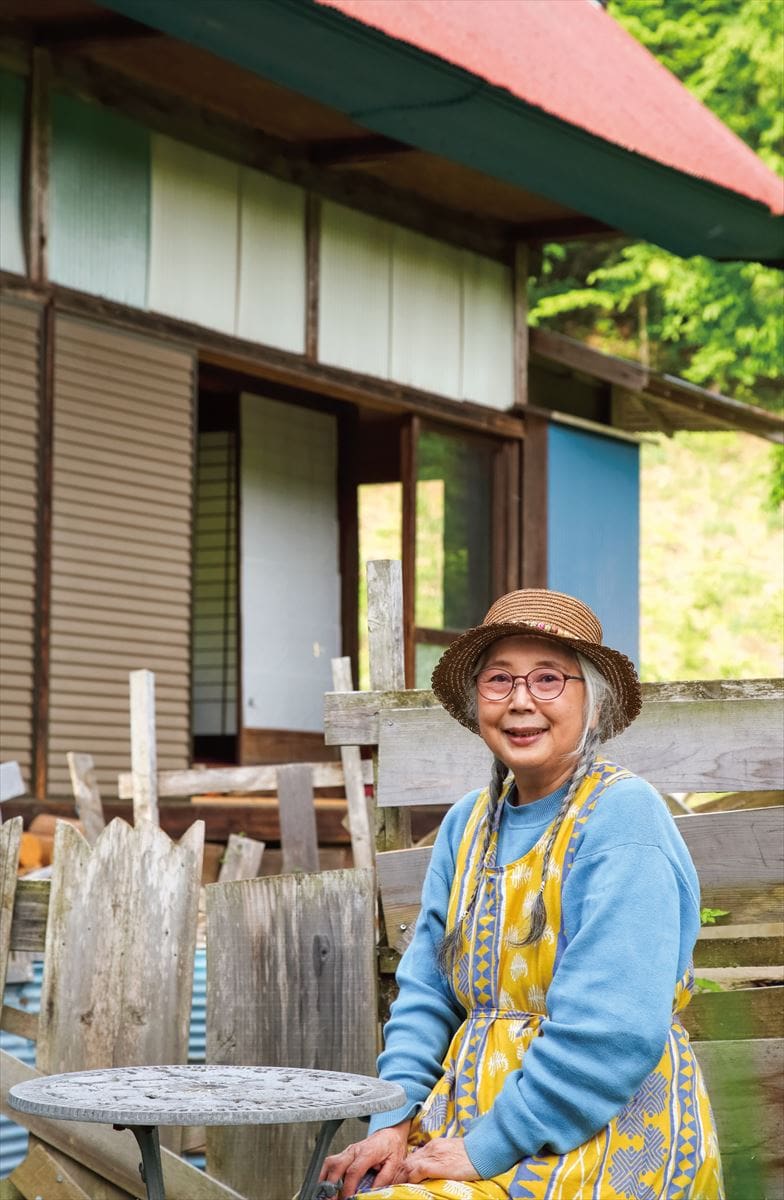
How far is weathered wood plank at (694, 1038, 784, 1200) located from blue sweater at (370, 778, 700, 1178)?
128cm

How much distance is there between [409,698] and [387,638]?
18 centimetres

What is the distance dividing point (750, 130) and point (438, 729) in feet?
82.1

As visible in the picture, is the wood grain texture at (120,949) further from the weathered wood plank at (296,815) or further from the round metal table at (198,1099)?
the weathered wood plank at (296,815)

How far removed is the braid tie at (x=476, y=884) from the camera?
11.1 feet

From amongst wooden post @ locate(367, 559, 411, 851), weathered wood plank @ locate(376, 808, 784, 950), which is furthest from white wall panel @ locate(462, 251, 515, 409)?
weathered wood plank @ locate(376, 808, 784, 950)

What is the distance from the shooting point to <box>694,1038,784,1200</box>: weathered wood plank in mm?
4352

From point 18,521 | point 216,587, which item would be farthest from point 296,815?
point 216,587

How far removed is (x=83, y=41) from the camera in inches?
376

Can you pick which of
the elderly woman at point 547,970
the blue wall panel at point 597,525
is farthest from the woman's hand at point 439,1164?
the blue wall panel at point 597,525

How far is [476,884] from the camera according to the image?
3389 millimetres

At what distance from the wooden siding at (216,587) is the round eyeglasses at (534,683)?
927 centimetres

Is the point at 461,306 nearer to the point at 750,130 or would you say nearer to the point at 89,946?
the point at 89,946

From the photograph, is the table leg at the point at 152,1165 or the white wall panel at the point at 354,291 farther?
the white wall panel at the point at 354,291

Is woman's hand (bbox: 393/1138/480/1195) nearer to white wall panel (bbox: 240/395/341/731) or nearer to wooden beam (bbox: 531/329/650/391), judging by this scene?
white wall panel (bbox: 240/395/341/731)
